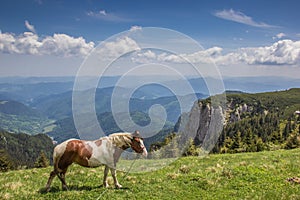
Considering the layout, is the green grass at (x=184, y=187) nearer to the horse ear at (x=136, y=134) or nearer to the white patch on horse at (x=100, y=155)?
the white patch on horse at (x=100, y=155)

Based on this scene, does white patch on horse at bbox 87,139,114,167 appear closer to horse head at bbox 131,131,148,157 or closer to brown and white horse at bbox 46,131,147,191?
brown and white horse at bbox 46,131,147,191

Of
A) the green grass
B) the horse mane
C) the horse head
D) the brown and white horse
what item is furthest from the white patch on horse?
the green grass

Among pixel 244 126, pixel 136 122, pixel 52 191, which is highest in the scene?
pixel 136 122

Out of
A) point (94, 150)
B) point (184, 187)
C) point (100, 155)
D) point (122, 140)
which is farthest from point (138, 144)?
point (184, 187)

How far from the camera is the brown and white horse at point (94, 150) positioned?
1088cm

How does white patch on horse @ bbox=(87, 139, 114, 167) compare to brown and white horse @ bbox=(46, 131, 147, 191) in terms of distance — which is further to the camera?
white patch on horse @ bbox=(87, 139, 114, 167)

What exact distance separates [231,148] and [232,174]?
2796 inches

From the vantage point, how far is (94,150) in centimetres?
1104

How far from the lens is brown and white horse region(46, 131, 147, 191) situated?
1088 centimetres

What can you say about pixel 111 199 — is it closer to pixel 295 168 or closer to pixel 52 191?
pixel 52 191

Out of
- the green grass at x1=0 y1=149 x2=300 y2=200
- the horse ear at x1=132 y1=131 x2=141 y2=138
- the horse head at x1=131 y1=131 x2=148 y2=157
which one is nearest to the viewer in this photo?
the green grass at x1=0 y1=149 x2=300 y2=200

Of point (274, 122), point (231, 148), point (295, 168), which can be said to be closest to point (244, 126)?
point (274, 122)

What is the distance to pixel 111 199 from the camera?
9.89 m

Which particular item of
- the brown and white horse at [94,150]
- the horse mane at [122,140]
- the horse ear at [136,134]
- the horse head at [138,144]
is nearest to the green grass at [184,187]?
the brown and white horse at [94,150]
